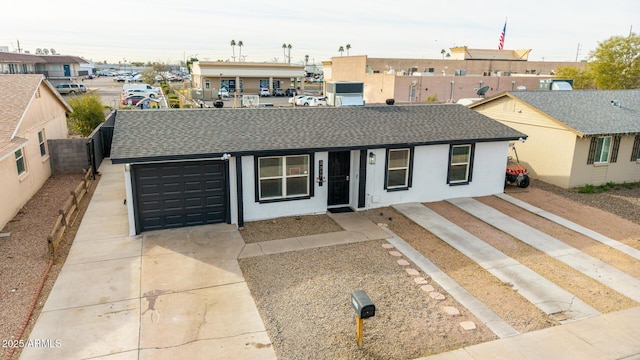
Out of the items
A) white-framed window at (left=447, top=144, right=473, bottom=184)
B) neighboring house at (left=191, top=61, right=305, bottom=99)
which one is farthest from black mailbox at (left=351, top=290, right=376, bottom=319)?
neighboring house at (left=191, top=61, right=305, bottom=99)

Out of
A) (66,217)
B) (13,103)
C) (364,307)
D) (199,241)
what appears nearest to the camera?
(364,307)

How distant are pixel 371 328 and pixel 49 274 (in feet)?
25.4

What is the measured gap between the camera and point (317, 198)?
48.5 feet

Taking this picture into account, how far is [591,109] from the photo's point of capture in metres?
20.4

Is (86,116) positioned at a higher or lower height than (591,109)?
lower

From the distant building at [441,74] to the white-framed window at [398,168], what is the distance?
32.4m

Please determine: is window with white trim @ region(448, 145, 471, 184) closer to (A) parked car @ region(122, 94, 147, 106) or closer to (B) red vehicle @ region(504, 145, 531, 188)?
(B) red vehicle @ region(504, 145, 531, 188)

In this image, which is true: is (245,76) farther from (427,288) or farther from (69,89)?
(427,288)

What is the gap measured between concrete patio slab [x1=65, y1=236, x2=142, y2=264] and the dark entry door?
648 centimetres

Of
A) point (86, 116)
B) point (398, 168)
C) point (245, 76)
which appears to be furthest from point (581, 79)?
point (245, 76)

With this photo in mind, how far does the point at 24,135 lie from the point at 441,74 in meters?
60.0

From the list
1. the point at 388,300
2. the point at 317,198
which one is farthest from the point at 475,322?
the point at 317,198

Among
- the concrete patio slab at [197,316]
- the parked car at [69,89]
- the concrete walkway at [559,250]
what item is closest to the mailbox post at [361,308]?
the concrete patio slab at [197,316]

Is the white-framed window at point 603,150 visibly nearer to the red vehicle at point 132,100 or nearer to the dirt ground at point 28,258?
the dirt ground at point 28,258
